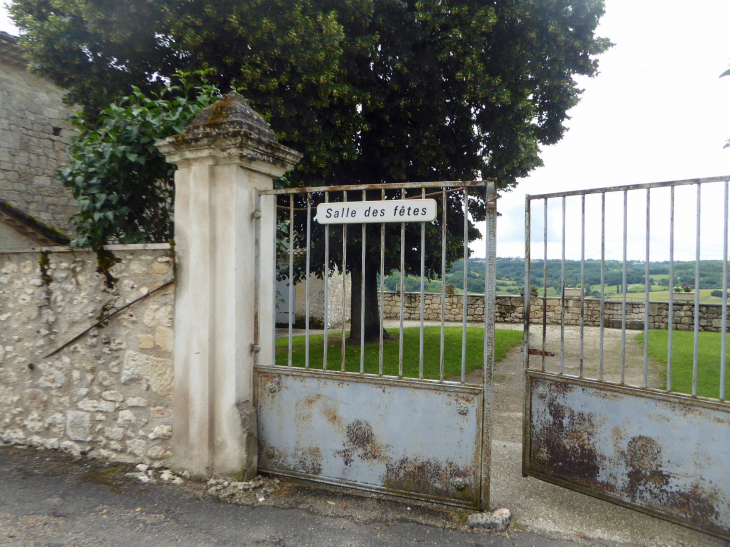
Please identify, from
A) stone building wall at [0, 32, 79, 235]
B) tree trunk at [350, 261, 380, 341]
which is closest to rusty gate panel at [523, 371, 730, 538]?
tree trunk at [350, 261, 380, 341]

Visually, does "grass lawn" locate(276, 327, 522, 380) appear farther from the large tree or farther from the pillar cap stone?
the pillar cap stone

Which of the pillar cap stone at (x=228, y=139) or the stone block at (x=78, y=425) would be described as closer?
the pillar cap stone at (x=228, y=139)

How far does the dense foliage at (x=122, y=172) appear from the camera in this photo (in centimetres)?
386

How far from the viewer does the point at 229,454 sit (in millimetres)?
3328

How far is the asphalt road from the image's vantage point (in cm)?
268

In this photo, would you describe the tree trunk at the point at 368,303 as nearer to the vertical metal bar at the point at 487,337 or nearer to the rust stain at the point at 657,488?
the vertical metal bar at the point at 487,337

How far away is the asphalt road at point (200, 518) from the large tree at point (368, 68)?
5.42 meters

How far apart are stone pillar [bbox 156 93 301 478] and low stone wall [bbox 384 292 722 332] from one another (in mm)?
12539

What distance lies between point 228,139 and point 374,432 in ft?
7.55

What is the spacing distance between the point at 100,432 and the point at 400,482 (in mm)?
2514

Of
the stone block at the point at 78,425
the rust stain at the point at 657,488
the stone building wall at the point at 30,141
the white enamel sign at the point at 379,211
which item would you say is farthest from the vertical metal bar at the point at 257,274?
the stone building wall at the point at 30,141

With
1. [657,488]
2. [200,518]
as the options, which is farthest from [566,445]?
[200,518]

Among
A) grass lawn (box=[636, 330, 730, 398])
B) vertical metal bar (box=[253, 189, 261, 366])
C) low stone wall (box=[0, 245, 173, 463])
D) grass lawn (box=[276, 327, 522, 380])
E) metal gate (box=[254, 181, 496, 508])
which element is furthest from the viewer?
grass lawn (box=[276, 327, 522, 380])

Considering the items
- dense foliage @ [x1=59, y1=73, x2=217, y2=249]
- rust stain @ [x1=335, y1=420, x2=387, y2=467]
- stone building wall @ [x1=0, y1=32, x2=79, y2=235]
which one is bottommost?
rust stain @ [x1=335, y1=420, x2=387, y2=467]
